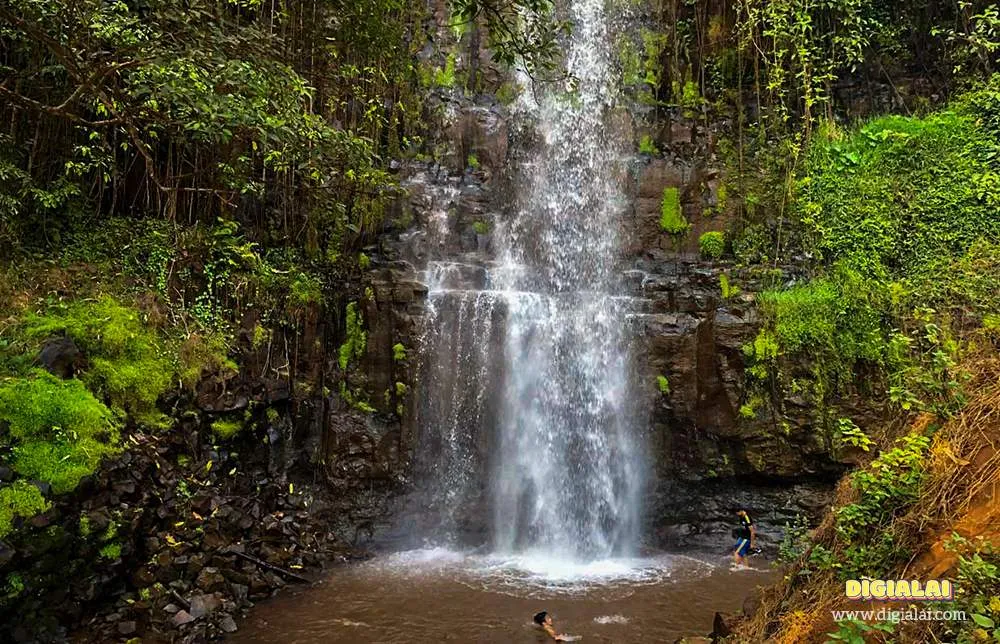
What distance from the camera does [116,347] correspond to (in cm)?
735

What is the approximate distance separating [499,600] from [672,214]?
27.9 feet

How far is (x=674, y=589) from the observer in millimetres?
7582

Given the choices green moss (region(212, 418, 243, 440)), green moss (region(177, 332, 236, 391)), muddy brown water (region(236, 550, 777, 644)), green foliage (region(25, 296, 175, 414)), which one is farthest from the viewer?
green moss (region(212, 418, 243, 440))

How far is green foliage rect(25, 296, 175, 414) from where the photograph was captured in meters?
6.90

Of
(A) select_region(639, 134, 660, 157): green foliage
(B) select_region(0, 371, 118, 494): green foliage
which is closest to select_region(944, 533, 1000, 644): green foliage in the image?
(B) select_region(0, 371, 118, 494): green foliage

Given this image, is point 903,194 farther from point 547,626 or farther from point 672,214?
point 547,626

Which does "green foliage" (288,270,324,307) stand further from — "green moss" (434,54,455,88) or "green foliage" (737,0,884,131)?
"green foliage" (737,0,884,131)

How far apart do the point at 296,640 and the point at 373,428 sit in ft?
13.4

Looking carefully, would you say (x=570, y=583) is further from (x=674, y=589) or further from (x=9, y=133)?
(x=9, y=133)

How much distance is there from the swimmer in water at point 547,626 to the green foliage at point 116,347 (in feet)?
17.9

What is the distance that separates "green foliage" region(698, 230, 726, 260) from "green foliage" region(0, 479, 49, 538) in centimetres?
1090

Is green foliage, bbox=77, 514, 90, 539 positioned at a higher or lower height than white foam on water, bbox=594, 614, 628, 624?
higher

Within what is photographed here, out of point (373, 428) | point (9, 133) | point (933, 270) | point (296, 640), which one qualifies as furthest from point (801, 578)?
point (9, 133)

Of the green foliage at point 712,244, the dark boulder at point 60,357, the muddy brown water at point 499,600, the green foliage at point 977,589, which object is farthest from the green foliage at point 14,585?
the green foliage at point 712,244
